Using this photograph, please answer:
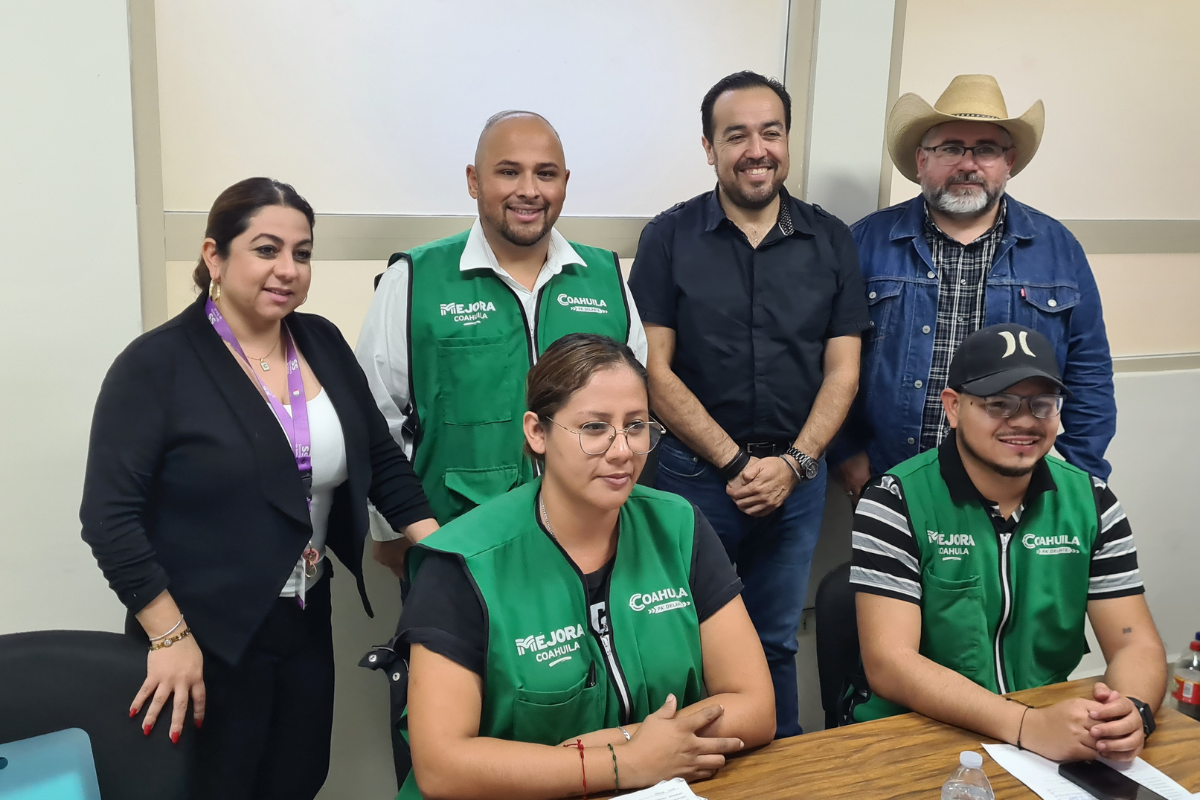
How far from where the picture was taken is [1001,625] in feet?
5.97

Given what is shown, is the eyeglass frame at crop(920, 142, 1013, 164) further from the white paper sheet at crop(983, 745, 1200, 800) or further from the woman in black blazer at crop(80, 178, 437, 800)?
the woman in black blazer at crop(80, 178, 437, 800)

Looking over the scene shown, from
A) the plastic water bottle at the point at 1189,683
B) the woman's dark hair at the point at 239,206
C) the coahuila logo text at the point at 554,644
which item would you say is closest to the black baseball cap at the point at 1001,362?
the coahuila logo text at the point at 554,644

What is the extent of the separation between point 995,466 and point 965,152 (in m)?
1.18

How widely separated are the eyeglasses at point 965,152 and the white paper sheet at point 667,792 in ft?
6.49

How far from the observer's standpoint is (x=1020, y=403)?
70.7 inches

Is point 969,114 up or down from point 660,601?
up

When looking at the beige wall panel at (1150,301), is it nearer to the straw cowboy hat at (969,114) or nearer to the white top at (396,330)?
the straw cowboy hat at (969,114)

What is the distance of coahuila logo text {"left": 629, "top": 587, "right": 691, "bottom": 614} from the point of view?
1574 millimetres

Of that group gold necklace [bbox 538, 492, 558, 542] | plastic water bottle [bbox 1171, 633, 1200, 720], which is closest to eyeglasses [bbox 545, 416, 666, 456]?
gold necklace [bbox 538, 492, 558, 542]

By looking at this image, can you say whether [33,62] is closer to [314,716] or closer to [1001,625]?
[314,716]

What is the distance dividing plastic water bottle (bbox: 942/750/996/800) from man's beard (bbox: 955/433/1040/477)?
61 cm

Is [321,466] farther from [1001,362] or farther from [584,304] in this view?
[1001,362]

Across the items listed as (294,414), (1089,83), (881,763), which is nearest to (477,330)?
(294,414)

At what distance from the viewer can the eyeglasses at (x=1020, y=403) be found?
179 cm
